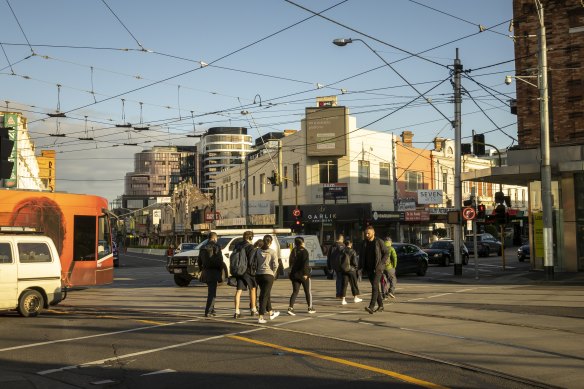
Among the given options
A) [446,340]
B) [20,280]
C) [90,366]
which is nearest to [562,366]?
[446,340]

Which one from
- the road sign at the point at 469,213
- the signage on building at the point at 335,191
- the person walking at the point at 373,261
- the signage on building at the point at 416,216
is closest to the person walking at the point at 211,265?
the person walking at the point at 373,261

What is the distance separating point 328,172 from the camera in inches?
2100

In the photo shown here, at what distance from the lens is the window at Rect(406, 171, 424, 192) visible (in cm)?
5881

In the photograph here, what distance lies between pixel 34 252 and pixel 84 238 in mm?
5908

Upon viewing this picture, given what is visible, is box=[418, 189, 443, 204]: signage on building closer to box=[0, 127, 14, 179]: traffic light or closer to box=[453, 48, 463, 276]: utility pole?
box=[453, 48, 463, 276]: utility pole

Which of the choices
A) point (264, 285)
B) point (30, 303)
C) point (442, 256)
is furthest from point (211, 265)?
point (442, 256)

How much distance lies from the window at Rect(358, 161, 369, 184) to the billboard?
2.35 meters

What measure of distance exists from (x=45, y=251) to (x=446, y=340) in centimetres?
996

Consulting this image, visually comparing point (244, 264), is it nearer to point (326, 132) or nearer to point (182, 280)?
point (182, 280)

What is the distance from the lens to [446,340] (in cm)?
1121

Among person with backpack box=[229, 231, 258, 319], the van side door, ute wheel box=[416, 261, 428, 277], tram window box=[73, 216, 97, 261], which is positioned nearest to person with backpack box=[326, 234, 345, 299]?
person with backpack box=[229, 231, 258, 319]

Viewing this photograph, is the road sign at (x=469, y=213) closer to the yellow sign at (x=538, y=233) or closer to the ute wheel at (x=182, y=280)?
the yellow sign at (x=538, y=233)

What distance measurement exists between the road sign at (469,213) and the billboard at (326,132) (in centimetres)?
2418

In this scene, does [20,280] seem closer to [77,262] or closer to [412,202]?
[77,262]
